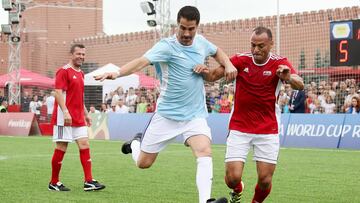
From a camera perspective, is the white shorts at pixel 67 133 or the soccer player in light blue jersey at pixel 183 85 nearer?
the soccer player in light blue jersey at pixel 183 85

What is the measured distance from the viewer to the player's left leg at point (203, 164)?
7855mm

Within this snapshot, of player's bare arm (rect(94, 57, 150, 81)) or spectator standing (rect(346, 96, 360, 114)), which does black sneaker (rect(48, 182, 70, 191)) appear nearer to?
player's bare arm (rect(94, 57, 150, 81))

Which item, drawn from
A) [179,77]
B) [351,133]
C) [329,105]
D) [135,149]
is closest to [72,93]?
[135,149]

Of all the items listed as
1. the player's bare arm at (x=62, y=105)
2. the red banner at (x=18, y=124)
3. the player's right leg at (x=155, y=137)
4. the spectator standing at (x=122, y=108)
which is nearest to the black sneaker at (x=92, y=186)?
the player's bare arm at (x=62, y=105)

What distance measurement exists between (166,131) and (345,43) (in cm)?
1414

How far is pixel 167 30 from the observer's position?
30953 millimetres

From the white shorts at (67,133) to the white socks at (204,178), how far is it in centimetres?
368

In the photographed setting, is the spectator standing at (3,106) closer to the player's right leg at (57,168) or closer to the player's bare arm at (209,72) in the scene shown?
the player's right leg at (57,168)

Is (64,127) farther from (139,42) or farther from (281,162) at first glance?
(139,42)

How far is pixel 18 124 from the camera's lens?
109 feet

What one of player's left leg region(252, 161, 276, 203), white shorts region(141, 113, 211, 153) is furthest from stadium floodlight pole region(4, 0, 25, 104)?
player's left leg region(252, 161, 276, 203)

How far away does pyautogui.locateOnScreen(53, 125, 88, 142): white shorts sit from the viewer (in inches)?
443

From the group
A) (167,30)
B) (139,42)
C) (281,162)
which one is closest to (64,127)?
(281,162)

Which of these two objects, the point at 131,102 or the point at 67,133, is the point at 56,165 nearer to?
the point at 67,133
